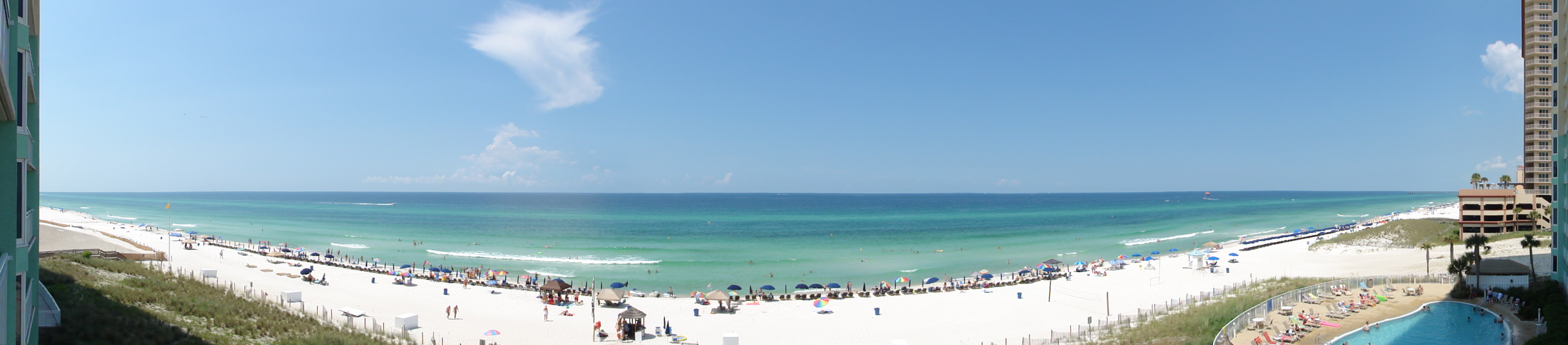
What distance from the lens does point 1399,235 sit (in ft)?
159

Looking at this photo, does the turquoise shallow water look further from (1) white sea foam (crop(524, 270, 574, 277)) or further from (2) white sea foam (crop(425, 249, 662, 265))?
(1) white sea foam (crop(524, 270, 574, 277))

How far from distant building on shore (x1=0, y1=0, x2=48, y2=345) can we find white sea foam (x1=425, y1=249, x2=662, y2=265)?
3955cm

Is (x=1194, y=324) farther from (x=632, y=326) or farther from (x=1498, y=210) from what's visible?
(x=1498, y=210)

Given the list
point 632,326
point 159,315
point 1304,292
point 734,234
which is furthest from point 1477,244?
point 734,234

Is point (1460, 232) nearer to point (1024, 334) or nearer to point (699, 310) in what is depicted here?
point (1024, 334)

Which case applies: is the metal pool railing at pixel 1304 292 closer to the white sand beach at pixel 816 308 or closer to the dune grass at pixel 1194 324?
the dune grass at pixel 1194 324

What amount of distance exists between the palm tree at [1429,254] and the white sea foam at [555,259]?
4454 centimetres

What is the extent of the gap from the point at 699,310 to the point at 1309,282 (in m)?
26.6

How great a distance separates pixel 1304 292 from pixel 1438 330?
4.76 m

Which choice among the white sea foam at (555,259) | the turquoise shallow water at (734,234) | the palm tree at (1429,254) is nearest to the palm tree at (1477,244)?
the palm tree at (1429,254)

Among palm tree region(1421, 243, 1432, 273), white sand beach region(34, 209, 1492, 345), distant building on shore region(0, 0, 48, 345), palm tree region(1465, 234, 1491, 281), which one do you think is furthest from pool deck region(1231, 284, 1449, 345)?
distant building on shore region(0, 0, 48, 345)

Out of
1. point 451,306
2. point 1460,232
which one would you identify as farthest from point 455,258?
point 1460,232

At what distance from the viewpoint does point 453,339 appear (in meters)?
22.6

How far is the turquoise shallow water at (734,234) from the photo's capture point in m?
47.1
